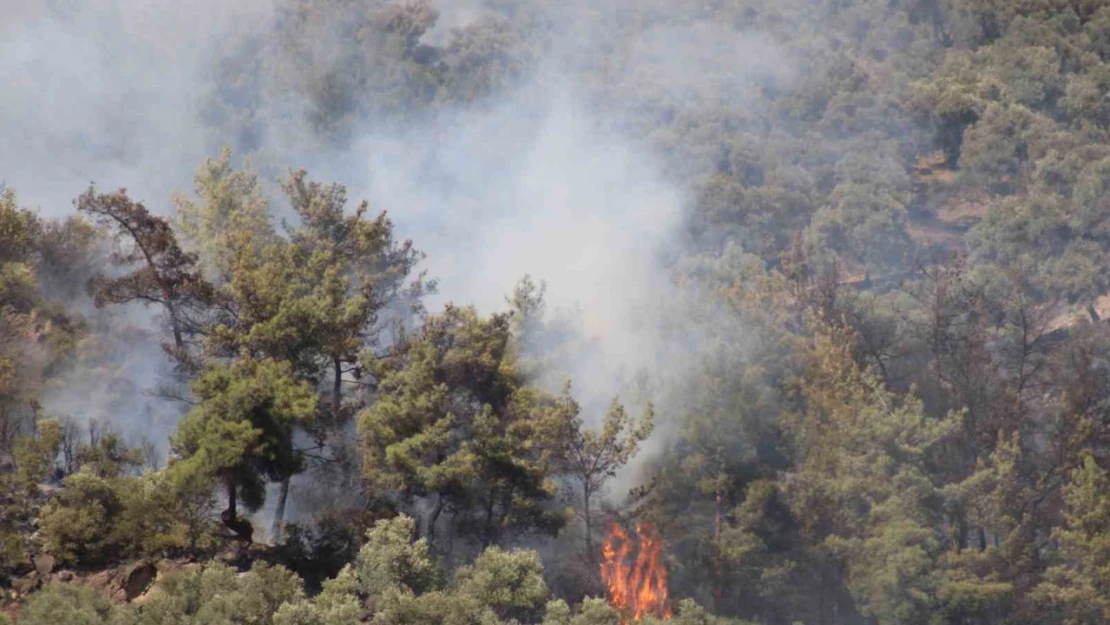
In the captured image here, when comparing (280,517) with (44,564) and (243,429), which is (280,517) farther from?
(44,564)

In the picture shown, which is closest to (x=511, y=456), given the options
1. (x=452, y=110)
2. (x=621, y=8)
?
(x=452, y=110)

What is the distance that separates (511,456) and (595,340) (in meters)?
17.8

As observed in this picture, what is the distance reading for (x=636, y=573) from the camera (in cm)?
4722

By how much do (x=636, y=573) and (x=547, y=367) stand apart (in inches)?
347

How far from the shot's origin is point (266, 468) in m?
39.2

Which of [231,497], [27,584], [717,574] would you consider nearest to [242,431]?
[231,497]

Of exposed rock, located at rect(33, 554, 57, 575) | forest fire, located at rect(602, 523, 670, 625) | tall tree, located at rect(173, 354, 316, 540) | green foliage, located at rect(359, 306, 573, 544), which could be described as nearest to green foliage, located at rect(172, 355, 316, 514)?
tall tree, located at rect(173, 354, 316, 540)

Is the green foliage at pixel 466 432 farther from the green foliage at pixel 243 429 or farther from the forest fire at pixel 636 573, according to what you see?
the forest fire at pixel 636 573

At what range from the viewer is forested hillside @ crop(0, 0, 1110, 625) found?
3881cm

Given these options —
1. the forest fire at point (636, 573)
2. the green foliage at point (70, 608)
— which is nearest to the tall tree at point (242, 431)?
the green foliage at point (70, 608)

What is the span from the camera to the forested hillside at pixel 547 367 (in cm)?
3881

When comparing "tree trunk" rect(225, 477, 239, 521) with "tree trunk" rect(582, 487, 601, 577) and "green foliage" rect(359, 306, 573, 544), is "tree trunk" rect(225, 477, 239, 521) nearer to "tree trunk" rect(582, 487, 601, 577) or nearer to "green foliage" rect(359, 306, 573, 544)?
"green foliage" rect(359, 306, 573, 544)

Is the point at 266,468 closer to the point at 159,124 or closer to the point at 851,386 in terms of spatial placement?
the point at 851,386

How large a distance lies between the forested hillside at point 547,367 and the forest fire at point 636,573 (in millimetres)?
135
